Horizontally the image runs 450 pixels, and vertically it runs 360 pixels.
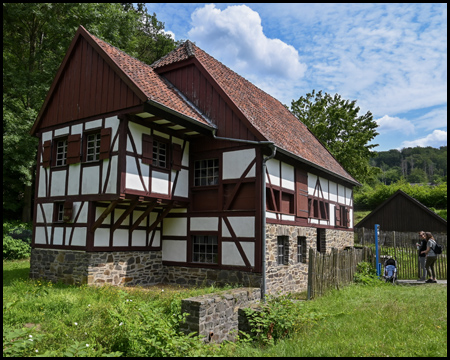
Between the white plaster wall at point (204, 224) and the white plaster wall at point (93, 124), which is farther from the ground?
the white plaster wall at point (93, 124)

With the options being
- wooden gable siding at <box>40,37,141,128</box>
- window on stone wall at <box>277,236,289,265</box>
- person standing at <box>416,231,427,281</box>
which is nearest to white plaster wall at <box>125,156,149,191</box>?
wooden gable siding at <box>40,37,141,128</box>

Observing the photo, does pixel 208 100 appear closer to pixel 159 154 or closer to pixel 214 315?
pixel 159 154

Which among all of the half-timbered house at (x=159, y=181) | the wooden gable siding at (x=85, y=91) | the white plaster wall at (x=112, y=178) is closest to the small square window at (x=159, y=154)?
the half-timbered house at (x=159, y=181)

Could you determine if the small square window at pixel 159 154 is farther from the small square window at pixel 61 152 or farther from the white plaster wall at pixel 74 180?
the small square window at pixel 61 152

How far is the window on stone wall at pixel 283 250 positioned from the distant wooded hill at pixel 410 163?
258ft

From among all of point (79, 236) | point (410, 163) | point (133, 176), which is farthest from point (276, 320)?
point (410, 163)

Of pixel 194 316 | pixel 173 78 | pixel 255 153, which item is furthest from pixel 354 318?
pixel 173 78

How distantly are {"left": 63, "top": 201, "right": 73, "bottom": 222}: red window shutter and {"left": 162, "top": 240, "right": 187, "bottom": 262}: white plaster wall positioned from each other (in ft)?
11.2

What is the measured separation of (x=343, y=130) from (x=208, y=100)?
21.2 metres

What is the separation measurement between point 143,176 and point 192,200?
7.76 feet

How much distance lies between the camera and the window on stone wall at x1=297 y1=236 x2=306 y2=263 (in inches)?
603

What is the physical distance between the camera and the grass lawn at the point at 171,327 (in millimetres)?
6738

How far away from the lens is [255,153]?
41.3ft

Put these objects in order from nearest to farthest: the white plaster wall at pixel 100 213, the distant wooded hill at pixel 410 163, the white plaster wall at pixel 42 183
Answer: the white plaster wall at pixel 100 213
the white plaster wall at pixel 42 183
the distant wooded hill at pixel 410 163
